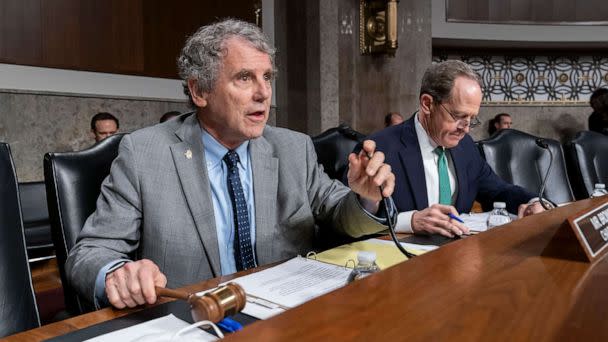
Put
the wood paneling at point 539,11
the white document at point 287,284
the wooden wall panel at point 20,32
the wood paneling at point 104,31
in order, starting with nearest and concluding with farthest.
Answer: the white document at point 287,284 → the wooden wall panel at point 20,32 → the wood paneling at point 104,31 → the wood paneling at point 539,11

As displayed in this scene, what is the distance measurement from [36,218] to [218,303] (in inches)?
96.6

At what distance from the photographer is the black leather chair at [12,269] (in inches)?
44.1

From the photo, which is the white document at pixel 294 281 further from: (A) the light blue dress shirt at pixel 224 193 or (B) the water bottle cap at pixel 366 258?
(A) the light blue dress shirt at pixel 224 193

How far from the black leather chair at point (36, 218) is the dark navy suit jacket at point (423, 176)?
1.59 meters

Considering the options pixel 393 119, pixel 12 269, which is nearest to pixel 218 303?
pixel 12 269

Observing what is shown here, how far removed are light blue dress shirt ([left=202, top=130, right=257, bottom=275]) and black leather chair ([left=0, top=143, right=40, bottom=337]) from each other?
0.51 m

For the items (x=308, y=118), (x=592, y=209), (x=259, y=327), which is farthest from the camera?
(x=308, y=118)

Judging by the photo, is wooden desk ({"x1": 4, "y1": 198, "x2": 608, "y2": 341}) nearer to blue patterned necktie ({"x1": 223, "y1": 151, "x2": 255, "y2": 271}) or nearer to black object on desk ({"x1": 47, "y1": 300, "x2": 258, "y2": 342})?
black object on desk ({"x1": 47, "y1": 300, "x2": 258, "y2": 342})

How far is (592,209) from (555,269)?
32 cm

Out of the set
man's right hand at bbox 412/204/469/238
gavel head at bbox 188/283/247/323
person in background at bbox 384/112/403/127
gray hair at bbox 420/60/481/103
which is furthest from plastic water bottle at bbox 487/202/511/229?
person in background at bbox 384/112/403/127

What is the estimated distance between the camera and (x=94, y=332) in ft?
2.87

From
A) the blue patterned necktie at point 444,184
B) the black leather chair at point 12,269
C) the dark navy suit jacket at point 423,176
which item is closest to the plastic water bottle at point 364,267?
the black leather chair at point 12,269

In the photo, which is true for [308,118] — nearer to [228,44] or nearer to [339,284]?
[228,44]

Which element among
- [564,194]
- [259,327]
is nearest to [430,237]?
[259,327]
